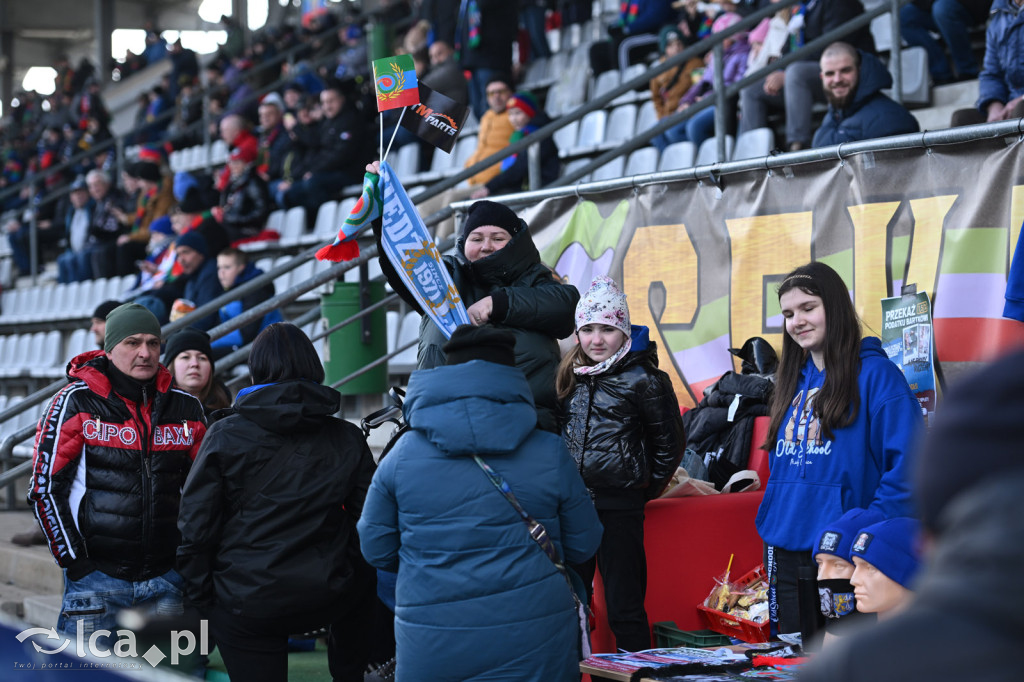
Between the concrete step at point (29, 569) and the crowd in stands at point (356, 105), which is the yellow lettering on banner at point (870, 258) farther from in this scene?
the concrete step at point (29, 569)

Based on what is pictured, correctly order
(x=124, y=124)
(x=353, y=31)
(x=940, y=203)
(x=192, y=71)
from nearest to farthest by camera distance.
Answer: (x=940, y=203) → (x=353, y=31) → (x=192, y=71) → (x=124, y=124)

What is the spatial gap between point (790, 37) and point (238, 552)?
5361mm

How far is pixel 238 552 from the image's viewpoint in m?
3.49

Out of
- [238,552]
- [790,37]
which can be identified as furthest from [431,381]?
[790,37]

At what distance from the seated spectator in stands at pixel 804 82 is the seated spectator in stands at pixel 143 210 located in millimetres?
7092

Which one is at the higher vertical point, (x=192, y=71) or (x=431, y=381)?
(x=192, y=71)

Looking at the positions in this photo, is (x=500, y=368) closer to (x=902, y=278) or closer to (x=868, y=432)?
(x=868, y=432)

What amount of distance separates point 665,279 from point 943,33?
113 inches

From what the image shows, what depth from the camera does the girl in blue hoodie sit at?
131 inches

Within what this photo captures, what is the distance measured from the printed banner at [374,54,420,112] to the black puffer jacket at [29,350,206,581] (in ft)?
4.75

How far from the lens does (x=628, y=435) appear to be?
162 inches

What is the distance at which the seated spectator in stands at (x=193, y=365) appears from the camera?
4.84 meters

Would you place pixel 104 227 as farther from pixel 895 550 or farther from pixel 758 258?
pixel 895 550

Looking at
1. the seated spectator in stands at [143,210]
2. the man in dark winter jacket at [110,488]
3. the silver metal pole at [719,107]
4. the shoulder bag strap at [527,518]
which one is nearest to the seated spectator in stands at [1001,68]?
the silver metal pole at [719,107]
